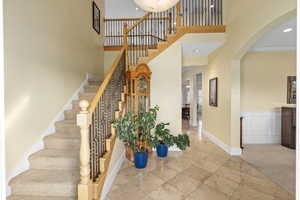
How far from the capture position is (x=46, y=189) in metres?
1.87

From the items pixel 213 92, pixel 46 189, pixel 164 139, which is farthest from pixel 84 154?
pixel 213 92

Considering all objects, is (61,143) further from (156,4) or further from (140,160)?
(156,4)

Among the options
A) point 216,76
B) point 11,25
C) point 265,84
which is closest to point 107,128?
point 11,25

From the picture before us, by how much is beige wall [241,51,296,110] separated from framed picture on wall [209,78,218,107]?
0.75m

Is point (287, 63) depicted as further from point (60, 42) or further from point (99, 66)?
point (60, 42)

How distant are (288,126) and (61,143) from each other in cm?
549

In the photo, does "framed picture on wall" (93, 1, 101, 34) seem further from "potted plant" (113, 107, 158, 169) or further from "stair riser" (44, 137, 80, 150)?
"stair riser" (44, 137, 80, 150)

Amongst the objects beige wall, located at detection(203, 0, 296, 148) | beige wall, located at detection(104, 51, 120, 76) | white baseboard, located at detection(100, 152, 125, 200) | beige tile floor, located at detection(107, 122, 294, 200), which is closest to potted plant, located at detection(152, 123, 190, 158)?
beige tile floor, located at detection(107, 122, 294, 200)

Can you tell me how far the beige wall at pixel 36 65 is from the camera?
1.99 meters

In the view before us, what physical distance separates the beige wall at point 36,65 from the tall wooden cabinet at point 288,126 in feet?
18.0

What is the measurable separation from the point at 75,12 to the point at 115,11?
425 centimetres

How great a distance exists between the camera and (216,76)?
15.2 feet

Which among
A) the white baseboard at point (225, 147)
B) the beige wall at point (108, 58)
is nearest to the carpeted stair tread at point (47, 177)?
the white baseboard at point (225, 147)

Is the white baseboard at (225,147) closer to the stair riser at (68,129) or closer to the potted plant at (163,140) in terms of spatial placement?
the potted plant at (163,140)
